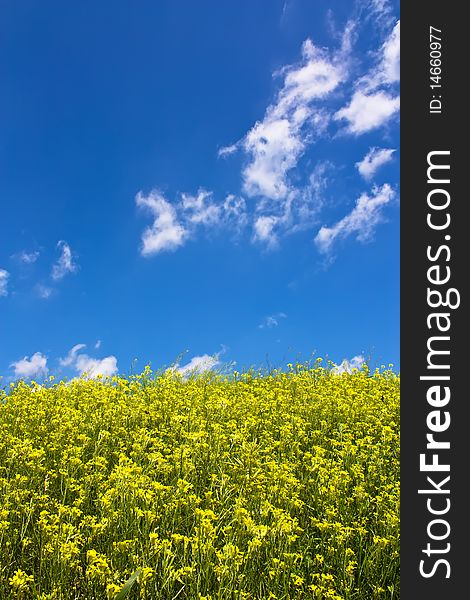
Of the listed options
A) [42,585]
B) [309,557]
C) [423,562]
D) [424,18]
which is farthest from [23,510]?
[424,18]

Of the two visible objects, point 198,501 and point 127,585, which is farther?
point 198,501

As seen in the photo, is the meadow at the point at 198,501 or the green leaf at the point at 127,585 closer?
the green leaf at the point at 127,585

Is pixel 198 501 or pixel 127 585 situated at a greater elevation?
pixel 198 501

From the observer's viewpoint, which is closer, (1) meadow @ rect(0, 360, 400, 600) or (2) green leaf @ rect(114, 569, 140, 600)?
(2) green leaf @ rect(114, 569, 140, 600)

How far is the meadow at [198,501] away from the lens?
4.93 metres

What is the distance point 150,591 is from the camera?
4754 millimetres

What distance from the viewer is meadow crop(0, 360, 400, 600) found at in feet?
16.2

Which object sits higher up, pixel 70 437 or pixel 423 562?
pixel 70 437

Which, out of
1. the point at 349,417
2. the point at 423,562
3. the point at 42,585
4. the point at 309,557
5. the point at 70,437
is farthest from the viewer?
the point at 349,417

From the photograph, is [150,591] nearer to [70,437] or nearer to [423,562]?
[423,562]

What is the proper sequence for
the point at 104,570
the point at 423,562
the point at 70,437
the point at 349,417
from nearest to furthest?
the point at 423,562, the point at 104,570, the point at 70,437, the point at 349,417

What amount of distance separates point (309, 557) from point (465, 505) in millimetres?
1847

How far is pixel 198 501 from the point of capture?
222 inches

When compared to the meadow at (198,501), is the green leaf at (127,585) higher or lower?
lower
